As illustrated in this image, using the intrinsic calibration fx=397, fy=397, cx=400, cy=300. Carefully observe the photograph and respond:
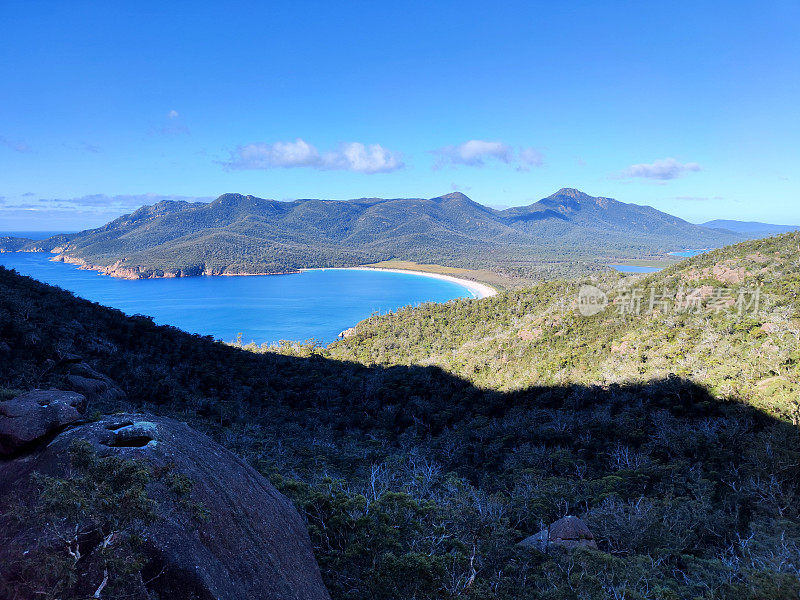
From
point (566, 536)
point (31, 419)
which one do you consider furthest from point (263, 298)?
point (31, 419)

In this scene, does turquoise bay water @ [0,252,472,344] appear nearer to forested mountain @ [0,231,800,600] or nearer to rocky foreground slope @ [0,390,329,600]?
forested mountain @ [0,231,800,600]

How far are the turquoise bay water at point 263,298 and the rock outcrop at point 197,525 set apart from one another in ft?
286

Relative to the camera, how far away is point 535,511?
14125 millimetres

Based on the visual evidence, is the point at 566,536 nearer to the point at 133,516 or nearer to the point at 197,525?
the point at 197,525

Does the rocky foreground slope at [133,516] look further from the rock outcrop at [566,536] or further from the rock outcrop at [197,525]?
the rock outcrop at [566,536]

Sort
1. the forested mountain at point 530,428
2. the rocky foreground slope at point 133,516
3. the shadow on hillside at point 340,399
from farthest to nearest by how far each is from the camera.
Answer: the shadow on hillside at point 340,399 → the forested mountain at point 530,428 → the rocky foreground slope at point 133,516

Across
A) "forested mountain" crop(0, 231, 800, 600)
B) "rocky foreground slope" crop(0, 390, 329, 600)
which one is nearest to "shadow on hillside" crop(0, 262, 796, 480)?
"forested mountain" crop(0, 231, 800, 600)

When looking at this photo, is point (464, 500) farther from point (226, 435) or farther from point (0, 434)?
point (226, 435)

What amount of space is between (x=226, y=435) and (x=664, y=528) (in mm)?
18644

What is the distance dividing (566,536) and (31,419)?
43.5 ft

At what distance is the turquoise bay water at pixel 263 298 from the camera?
10575cm

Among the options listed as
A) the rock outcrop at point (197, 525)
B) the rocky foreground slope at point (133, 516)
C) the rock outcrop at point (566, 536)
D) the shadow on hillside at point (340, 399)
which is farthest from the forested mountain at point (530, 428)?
the rock outcrop at point (197, 525)

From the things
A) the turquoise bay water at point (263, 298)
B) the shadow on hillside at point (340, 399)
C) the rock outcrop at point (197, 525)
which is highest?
the rock outcrop at point (197, 525)

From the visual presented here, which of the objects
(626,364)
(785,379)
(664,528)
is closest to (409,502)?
(664,528)
